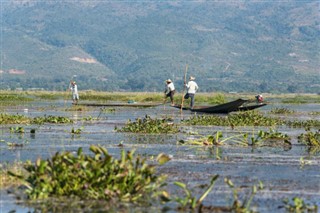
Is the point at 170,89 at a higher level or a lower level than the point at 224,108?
higher

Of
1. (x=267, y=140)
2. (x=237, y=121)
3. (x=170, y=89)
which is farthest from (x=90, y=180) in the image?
(x=170, y=89)

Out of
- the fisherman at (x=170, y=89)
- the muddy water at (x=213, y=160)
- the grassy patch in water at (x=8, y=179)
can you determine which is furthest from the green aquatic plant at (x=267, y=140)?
the fisherman at (x=170, y=89)

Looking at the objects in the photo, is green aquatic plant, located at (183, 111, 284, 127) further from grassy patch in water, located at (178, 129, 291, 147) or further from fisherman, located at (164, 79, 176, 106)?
fisherman, located at (164, 79, 176, 106)

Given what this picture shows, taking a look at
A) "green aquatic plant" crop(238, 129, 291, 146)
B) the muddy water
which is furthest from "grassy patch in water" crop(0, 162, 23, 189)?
"green aquatic plant" crop(238, 129, 291, 146)

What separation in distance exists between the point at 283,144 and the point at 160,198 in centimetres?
1102

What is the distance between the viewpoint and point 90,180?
14406mm

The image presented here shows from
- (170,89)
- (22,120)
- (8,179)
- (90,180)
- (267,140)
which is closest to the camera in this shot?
(90,180)

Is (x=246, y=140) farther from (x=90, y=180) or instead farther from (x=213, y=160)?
(x=90, y=180)

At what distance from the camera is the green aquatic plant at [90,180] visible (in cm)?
1439

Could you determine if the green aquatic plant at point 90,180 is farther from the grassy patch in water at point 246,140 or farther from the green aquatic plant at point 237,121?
the green aquatic plant at point 237,121

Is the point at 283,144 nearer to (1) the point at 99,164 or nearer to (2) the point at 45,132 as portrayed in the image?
(2) the point at 45,132

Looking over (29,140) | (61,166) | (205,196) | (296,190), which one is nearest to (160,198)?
(205,196)

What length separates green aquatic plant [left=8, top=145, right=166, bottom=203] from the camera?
1439 cm

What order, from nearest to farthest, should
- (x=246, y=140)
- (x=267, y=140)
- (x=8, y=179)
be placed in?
(x=8, y=179) < (x=246, y=140) < (x=267, y=140)
